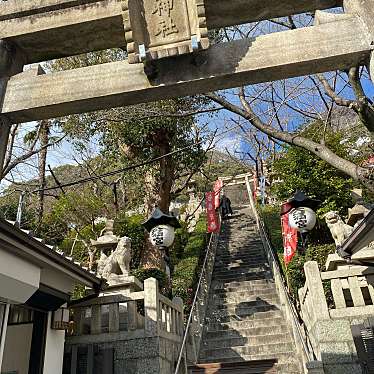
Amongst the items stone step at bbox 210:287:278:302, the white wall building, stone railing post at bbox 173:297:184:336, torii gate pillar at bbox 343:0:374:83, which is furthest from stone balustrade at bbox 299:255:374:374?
torii gate pillar at bbox 343:0:374:83

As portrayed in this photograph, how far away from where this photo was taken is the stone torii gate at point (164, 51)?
11.2 feet

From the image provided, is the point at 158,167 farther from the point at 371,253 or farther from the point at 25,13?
the point at 25,13

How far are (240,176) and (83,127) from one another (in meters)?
21.5

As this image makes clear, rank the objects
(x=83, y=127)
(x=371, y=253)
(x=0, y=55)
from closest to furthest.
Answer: (x=0, y=55), (x=371, y=253), (x=83, y=127)

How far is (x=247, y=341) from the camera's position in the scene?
9.80 m

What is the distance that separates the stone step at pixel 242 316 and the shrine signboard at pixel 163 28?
9314 mm

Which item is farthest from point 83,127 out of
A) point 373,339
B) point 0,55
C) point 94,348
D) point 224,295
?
point 373,339

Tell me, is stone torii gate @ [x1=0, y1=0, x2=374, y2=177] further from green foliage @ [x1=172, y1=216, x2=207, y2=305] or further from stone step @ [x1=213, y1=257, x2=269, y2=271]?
stone step @ [x1=213, y1=257, x2=269, y2=271]

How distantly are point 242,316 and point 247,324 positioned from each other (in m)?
0.51

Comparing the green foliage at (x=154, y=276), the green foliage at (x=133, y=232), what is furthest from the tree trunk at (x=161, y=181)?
the green foliage at (x=154, y=276)

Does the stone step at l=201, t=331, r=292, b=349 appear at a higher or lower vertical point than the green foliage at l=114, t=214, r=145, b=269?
lower

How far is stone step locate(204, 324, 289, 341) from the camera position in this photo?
10023 mm

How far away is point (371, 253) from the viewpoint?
23.5 ft

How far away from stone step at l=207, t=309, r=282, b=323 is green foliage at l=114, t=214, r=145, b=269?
3975 mm
